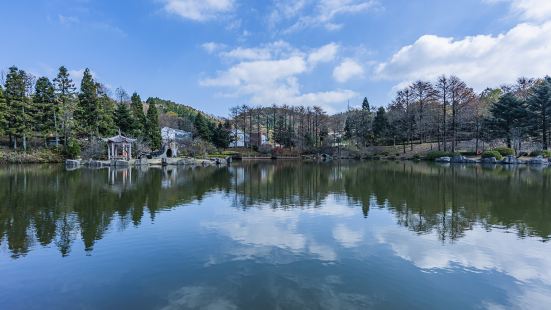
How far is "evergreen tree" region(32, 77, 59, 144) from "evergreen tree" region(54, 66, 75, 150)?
0.73m

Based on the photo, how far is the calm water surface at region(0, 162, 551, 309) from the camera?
5.03m

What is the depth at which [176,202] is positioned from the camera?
13344mm

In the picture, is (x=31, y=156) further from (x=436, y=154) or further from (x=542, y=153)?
(x=542, y=153)

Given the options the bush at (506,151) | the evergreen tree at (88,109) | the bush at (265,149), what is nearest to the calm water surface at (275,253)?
the bush at (506,151)

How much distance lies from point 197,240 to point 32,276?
10.5 ft

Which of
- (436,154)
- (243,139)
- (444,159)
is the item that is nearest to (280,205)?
(444,159)

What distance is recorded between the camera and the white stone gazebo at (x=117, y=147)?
36.6 m

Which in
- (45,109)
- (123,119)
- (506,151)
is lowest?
(506,151)

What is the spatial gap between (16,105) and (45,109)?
2.77m

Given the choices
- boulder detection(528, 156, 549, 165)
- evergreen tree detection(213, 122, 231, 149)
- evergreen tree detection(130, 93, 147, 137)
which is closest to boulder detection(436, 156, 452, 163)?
boulder detection(528, 156, 549, 165)

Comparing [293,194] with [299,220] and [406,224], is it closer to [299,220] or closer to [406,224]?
[299,220]

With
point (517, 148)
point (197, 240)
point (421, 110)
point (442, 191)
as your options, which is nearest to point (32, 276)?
point (197, 240)

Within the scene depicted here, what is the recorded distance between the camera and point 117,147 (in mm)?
39500

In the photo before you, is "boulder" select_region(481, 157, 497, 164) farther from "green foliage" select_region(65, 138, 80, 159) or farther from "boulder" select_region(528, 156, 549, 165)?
"green foliage" select_region(65, 138, 80, 159)
